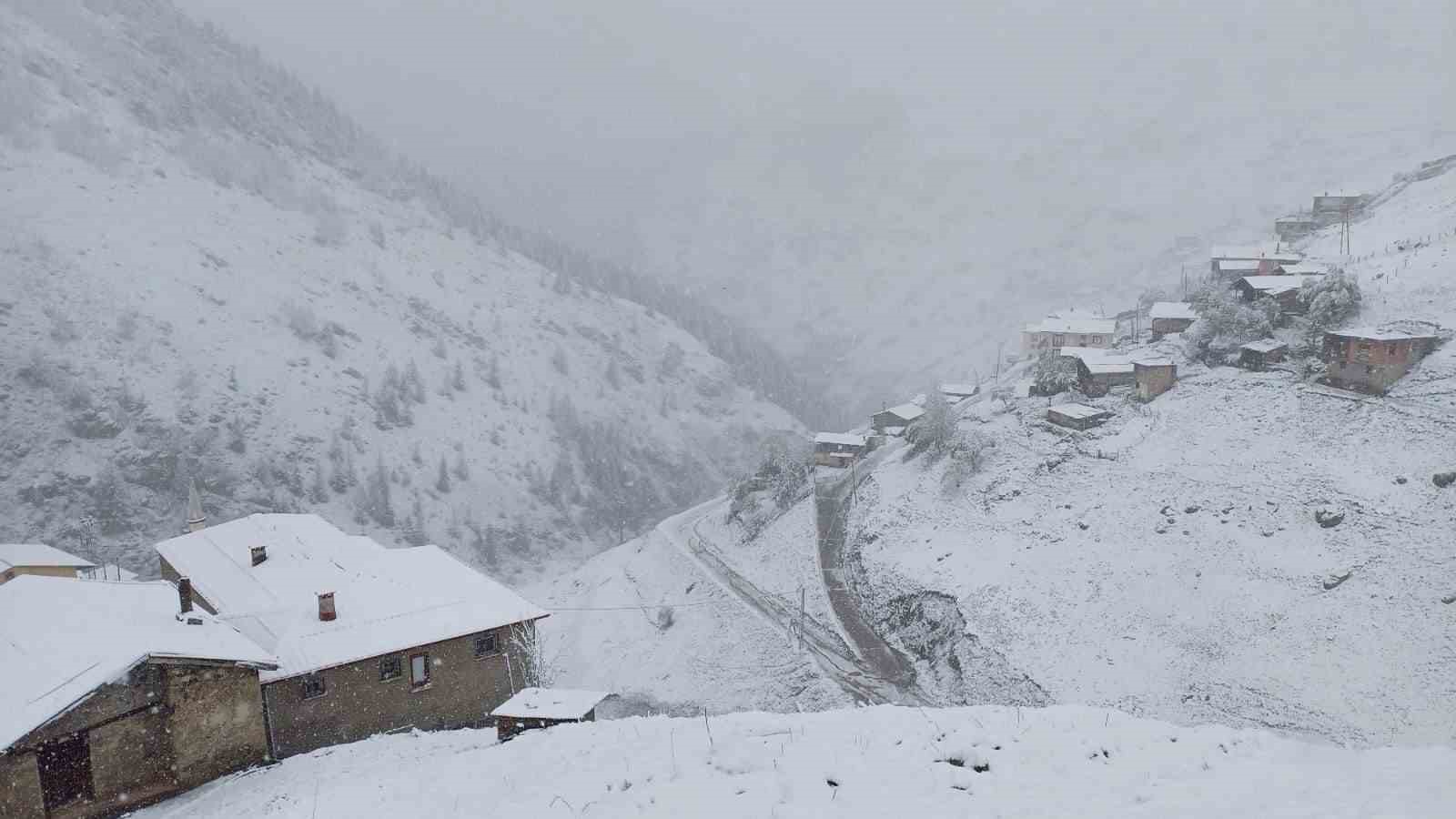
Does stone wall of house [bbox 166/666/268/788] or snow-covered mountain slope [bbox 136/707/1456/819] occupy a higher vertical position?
snow-covered mountain slope [bbox 136/707/1456/819]

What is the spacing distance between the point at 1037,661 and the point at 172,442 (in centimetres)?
8532

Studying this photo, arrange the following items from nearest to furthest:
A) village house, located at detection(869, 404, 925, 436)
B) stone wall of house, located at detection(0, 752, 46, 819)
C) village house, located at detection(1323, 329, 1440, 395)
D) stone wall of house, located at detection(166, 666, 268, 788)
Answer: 1. stone wall of house, located at detection(0, 752, 46, 819)
2. stone wall of house, located at detection(166, 666, 268, 788)
3. village house, located at detection(1323, 329, 1440, 395)
4. village house, located at detection(869, 404, 925, 436)

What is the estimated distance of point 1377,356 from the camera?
1821 inches

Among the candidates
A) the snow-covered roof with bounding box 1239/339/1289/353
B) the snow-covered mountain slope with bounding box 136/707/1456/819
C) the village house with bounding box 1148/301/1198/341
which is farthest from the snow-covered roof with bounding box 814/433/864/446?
the snow-covered mountain slope with bounding box 136/707/1456/819

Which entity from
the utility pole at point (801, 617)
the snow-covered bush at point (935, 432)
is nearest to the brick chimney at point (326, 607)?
Result: the utility pole at point (801, 617)

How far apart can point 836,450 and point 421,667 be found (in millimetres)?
54923

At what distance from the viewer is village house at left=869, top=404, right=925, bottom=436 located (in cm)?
8869

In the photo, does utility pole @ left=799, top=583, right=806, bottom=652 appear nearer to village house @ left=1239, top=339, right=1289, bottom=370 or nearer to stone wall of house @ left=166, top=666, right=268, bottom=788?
stone wall of house @ left=166, top=666, right=268, bottom=788

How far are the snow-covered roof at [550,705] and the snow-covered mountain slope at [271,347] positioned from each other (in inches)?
2795

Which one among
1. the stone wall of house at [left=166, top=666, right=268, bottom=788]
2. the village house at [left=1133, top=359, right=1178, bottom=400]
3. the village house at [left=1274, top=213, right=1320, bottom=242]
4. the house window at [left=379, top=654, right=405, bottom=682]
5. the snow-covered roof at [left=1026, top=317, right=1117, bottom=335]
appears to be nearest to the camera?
the stone wall of house at [left=166, top=666, right=268, bottom=788]

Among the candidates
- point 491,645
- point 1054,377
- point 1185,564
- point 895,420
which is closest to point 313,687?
point 491,645

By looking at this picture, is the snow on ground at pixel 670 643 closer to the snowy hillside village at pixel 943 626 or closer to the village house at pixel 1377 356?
the snowy hillside village at pixel 943 626

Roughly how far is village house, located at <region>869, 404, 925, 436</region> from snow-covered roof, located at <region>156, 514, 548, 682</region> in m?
60.9

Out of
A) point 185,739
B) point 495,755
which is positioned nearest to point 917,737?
point 495,755
